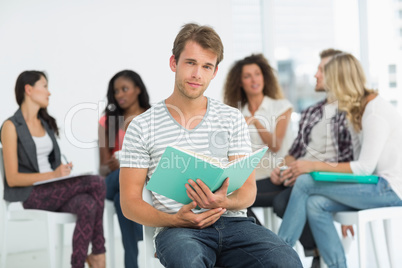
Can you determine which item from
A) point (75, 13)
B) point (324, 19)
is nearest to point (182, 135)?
point (75, 13)

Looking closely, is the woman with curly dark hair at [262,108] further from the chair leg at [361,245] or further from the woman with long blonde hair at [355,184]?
the chair leg at [361,245]

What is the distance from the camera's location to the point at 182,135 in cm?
153

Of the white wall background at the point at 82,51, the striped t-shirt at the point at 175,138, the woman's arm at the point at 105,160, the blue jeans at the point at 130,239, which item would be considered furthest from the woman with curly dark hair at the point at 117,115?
the striped t-shirt at the point at 175,138

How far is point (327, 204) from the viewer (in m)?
2.16

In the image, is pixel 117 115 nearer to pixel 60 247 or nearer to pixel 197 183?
pixel 60 247

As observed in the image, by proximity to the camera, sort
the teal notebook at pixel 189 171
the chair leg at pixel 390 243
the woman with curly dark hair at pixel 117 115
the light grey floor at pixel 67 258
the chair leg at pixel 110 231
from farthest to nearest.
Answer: the light grey floor at pixel 67 258, the woman with curly dark hair at pixel 117 115, the chair leg at pixel 110 231, the chair leg at pixel 390 243, the teal notebook at pixel 189 171

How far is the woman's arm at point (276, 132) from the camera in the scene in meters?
2.79

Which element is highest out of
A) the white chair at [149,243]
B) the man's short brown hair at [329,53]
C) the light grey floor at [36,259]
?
the man's short brown hair at [329,53]

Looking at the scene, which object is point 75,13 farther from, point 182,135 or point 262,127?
point 182,135

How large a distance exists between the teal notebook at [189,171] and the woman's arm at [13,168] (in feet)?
4.05

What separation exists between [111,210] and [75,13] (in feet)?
6.37

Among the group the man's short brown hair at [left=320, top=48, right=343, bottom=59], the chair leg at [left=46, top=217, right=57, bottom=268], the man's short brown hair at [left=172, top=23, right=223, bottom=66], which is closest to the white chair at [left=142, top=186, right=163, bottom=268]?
the man's short brown hair at [left=172, top=23, right=223, bottom=66]

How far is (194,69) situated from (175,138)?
244 mm

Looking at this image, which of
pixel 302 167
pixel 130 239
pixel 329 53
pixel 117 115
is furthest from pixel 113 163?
pixel 329 53
